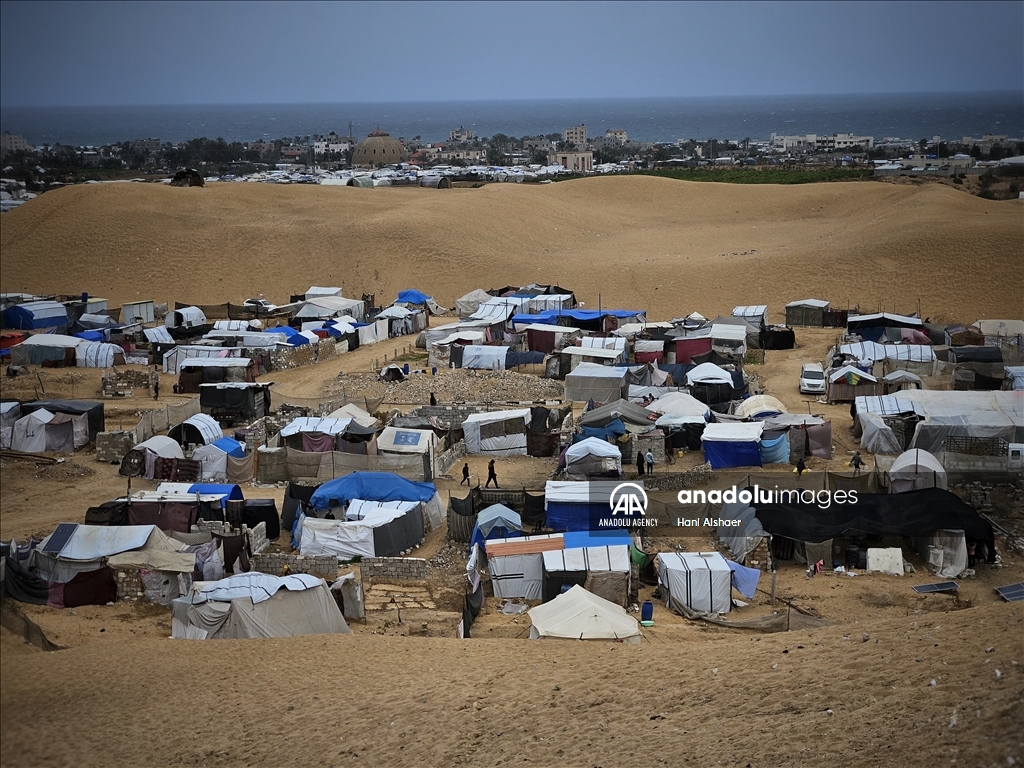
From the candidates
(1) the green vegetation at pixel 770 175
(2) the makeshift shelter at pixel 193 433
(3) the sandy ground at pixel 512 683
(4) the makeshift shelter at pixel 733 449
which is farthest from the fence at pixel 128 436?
(1) the green vegetation at pixel 770 175

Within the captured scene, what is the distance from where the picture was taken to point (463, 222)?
48.7 meters

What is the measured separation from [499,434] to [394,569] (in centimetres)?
632

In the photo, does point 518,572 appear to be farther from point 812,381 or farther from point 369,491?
point 812,381

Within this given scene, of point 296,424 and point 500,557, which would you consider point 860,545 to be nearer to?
point 500,557

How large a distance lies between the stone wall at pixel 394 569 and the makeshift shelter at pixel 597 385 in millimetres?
9949

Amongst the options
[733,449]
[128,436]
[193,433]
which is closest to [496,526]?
[733,449]

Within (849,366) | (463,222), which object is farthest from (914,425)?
(463,222)

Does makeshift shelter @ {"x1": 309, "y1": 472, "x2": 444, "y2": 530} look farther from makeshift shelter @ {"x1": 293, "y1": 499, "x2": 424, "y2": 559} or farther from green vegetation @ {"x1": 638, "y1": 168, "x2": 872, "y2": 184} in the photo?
green vegetation @ {"x1": 638, "y1": 168, "x2": 872, "y2": 184}

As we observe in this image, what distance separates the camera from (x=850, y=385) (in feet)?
80.8

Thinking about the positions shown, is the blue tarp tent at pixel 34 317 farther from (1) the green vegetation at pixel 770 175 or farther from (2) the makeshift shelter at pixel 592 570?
(1) the green vegetation at pixel 770 175

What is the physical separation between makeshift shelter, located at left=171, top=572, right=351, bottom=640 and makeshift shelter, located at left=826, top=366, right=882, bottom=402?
15.0 metres

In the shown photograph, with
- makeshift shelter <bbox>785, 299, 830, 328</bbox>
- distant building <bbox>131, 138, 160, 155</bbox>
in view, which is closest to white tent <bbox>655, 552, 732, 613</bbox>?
makeshift shelter <bbox>785, 299, 830, 328</bbox>

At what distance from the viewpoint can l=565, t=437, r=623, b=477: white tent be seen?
1909cm

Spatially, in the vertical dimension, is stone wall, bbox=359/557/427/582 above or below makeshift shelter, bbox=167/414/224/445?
below
